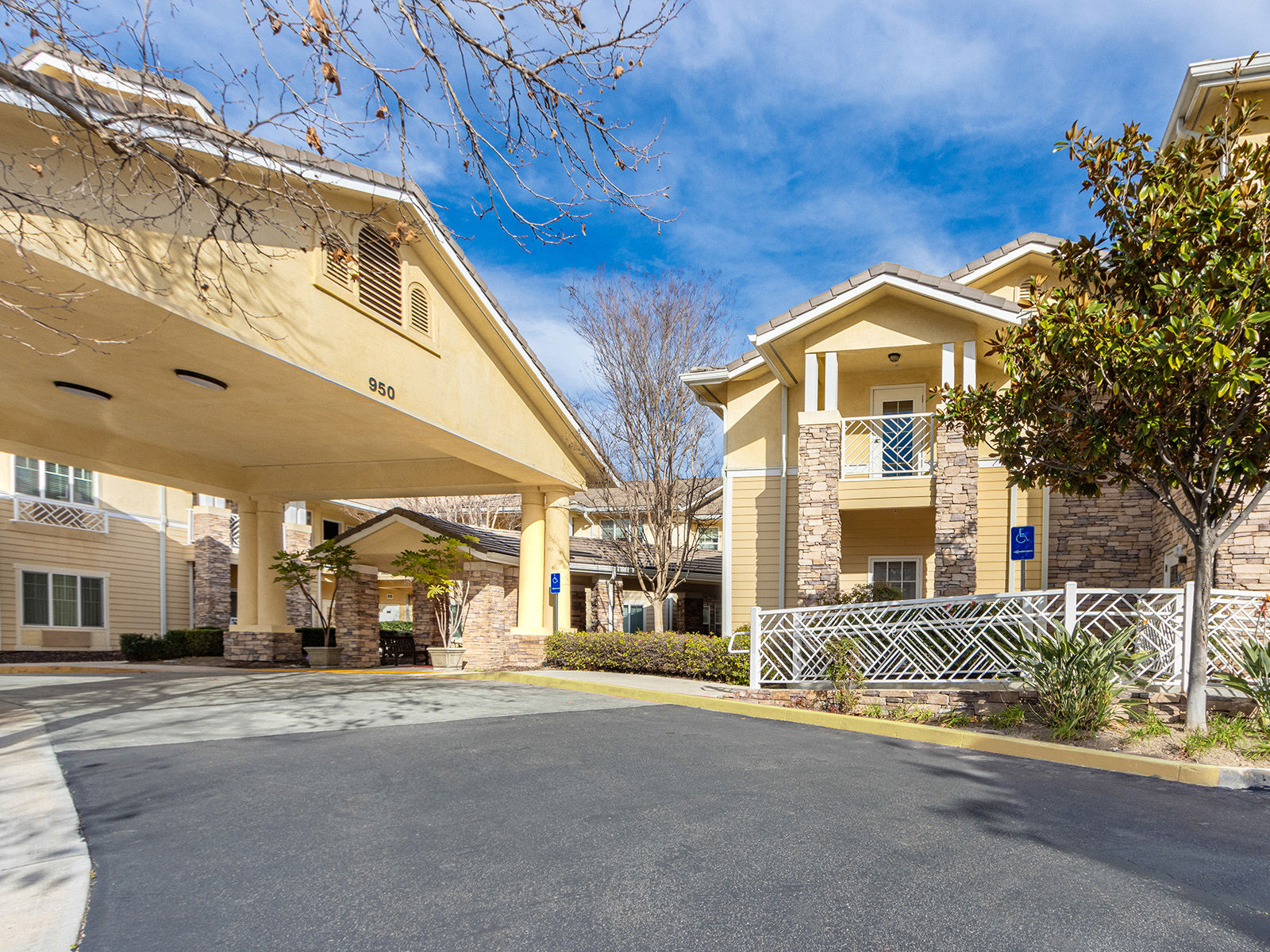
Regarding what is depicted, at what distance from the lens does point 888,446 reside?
15492 millimetres

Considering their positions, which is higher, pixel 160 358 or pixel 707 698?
pixel 160 358

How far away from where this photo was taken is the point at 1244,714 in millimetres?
8938

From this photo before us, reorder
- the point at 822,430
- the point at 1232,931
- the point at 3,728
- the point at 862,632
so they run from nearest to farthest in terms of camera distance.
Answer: the point at 1232,931 < the point at 3,728 < the point at 862,632 < the point at 822,430

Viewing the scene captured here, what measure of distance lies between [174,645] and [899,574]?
19.5 meters

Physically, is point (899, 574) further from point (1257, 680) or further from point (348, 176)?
point (348, 176)

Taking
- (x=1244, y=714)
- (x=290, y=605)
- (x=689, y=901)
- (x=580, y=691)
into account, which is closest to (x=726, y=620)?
(x=580, y=691)

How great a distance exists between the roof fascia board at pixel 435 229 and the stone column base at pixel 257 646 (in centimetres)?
936

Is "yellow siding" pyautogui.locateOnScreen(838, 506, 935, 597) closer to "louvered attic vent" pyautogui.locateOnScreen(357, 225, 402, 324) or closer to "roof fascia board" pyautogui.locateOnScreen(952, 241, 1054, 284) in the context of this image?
"roof fascia board" pyautogui.locateOnScreen(952, 241, 1054, 284)

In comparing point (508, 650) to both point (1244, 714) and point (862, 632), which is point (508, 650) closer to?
point (862, 632)

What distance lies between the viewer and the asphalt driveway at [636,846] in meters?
3.90

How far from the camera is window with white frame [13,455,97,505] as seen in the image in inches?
830

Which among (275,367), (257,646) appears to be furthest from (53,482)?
(275,367)

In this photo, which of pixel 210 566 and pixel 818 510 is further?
pixel 210 566

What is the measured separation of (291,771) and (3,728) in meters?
4.47
